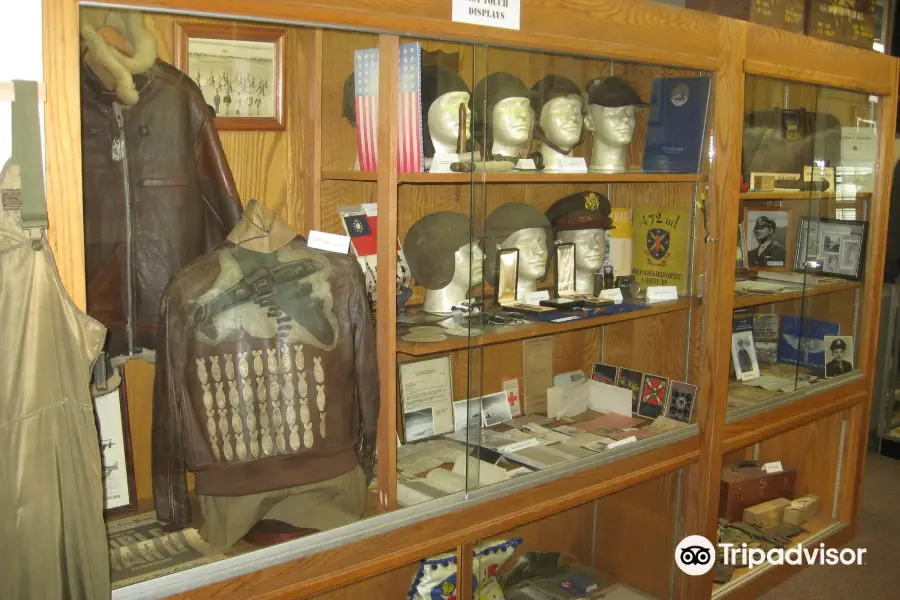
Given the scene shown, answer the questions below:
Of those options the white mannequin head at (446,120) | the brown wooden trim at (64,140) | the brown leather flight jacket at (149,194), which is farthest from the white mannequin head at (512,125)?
the brown wooden trim at (64,140)

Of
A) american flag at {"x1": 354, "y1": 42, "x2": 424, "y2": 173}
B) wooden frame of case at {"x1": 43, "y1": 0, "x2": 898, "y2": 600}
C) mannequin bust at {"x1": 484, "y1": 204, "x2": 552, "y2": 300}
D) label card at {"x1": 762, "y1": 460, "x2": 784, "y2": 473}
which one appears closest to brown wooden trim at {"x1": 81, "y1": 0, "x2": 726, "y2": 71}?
wooden frame of case at {"x1": 43, "y1": 0, "x2": 898, "y2": 600}

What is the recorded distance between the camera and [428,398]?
2451 mm

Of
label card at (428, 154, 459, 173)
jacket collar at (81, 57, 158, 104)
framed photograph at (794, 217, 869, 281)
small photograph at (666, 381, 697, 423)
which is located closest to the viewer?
jacket collar at (81, 57, 158, 104)

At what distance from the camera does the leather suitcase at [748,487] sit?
3.57 metres

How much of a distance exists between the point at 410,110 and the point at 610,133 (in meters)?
0.84

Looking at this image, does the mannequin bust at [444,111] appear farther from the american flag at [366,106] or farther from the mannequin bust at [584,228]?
the mannequin bust at [584,228]

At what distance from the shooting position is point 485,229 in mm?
2283

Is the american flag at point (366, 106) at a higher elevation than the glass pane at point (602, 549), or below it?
higher

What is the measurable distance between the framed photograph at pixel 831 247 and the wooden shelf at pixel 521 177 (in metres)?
0.87

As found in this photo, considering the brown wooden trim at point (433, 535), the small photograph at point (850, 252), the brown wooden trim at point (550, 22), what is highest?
the brown wooden trim at point (550, 22)

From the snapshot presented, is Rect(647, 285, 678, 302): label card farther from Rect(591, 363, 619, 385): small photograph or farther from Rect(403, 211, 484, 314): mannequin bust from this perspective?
Rect(403, 211, 484, 314): mannequin bust

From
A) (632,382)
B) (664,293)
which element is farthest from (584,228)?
(632,382)

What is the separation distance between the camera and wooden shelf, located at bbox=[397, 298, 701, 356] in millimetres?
2172

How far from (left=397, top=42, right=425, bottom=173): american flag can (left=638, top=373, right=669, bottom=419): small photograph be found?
4.30 ft
